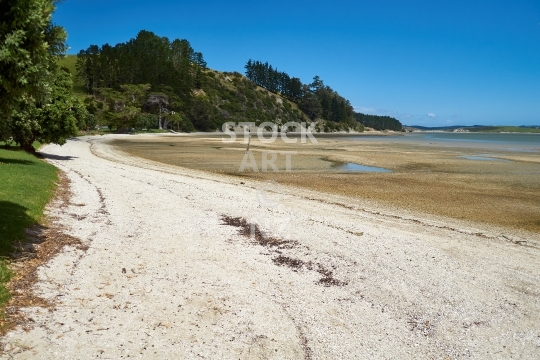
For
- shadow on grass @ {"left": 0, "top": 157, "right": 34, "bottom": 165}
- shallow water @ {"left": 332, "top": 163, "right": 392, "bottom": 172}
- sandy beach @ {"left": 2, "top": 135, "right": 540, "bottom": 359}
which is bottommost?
sandy beach @ {"left": 2, "top": 135, "right": 540, "bottom": 359}

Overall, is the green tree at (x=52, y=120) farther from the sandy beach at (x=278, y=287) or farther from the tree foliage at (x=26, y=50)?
the tree foliage at (x=26, y=50)

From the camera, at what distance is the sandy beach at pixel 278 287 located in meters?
6.67

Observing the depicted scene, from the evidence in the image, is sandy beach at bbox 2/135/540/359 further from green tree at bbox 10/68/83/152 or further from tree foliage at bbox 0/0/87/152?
green tree at bbox 10/68/83/152

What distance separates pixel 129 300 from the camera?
783cm

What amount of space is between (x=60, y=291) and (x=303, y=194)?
15452 mm

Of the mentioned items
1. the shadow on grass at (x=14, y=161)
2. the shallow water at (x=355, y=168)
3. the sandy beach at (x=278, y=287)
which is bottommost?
the sandy beach at (x=278, y=287)

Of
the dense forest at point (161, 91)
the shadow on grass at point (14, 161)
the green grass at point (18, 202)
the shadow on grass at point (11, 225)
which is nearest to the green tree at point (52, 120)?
the shadow on grass at point (14, 161)

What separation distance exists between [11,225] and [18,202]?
2568 mm

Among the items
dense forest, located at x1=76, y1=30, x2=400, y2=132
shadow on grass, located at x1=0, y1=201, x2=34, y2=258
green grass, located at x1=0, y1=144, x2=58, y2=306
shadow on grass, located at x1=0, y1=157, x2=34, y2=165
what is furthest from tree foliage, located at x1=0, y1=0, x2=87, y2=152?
dense forest, located at x1=76, y1=30, x2=400, y2=132

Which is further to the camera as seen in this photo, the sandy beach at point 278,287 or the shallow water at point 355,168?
the shallow water at point 355,168

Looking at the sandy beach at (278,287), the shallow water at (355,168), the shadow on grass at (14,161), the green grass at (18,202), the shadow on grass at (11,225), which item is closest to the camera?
the sandy beach at (278,287)

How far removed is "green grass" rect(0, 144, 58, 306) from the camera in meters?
8.99

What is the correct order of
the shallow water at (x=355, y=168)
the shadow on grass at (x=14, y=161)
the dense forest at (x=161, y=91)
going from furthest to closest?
the dense forest at (x=161, y=91) → the shallow water at (x=355, y=168) → the shadow on grass at (x=14, y=161)

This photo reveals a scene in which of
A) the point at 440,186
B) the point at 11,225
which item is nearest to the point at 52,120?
the point at 11,225
